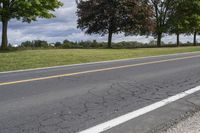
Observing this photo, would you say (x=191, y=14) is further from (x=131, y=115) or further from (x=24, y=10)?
A: (x=131, y=115)

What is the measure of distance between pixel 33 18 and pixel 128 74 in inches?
831

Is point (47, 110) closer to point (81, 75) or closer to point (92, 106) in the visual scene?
point (92, 106)

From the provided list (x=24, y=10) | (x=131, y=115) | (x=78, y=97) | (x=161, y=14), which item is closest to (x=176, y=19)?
(x=161, y=14)

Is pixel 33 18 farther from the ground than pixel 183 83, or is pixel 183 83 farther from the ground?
pixel 33 18

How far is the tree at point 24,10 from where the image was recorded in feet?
99.8

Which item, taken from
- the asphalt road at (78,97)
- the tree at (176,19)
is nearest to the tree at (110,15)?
the tree at (176,19)

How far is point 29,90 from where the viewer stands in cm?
991

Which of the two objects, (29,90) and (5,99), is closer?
(5,99)

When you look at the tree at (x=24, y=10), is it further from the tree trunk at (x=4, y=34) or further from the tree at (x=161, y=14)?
the tree at (x=161, y=14)

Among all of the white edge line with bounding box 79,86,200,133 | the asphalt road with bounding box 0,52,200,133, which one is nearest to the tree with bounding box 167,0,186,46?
the asphalt road with bounding box 0,52,200,133

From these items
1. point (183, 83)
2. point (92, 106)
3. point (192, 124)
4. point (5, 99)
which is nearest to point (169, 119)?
point (192, 124)

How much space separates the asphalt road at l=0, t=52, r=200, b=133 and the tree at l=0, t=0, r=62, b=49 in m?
18.1

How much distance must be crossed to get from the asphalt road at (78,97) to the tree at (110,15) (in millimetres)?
30187

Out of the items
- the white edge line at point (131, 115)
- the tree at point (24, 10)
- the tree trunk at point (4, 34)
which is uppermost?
the tree at point (24, 10)
